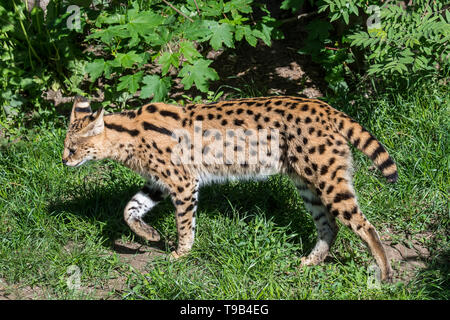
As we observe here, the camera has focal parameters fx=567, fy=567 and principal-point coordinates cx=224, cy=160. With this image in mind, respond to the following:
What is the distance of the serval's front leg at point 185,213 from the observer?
17.3 feet

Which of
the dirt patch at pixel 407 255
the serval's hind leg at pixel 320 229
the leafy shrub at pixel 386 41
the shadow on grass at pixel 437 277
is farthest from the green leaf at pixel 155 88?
the shadow on grass at pixel 437 277

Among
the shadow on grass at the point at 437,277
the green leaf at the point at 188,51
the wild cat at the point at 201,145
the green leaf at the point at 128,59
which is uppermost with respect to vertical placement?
the green leaf at the point at 188,51

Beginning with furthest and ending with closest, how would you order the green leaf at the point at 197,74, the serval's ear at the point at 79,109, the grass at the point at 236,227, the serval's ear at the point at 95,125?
the green leaf at the point at 197,74 → the serval's ear at the point at 79,109 → the serval's ear at the point at 95,125 → the grass at the point at 236,227

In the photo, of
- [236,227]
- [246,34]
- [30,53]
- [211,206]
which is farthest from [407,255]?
[30,53]

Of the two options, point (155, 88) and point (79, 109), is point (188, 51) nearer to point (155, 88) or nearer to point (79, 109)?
point (155, 88)

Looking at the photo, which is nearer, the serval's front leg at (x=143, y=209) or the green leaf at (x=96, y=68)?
the serval's front leg at (x=143, y=209)

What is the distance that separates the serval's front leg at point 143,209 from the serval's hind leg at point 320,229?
1403 mm

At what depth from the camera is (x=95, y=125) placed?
16.9ft

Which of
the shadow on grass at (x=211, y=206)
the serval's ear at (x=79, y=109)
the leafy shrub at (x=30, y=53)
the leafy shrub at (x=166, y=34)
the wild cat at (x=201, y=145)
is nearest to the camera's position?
the wild cat at (x=201, y=145)

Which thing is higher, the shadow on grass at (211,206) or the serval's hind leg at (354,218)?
the serval's hind leg at (354,218)

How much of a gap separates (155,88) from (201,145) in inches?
51.2

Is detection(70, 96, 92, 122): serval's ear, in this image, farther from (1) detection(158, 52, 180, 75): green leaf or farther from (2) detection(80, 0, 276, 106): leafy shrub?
(1) detection(158, 52, 180, 75): green leaf

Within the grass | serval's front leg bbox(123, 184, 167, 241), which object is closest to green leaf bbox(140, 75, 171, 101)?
the grass

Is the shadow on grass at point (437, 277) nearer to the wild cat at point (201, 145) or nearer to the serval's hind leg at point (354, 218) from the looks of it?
the serval's hind leg at point (354, 218)
